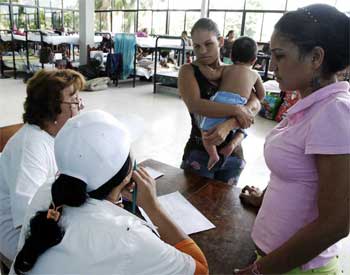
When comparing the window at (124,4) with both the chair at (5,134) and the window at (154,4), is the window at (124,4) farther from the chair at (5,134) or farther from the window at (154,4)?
the chair at (5,134)

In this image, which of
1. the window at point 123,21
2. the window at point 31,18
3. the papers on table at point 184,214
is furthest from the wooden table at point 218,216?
the window at point 31,18

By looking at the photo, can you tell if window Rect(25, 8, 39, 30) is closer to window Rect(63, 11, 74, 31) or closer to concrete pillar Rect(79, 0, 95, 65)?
window Rect(63, 11, 74, 31)

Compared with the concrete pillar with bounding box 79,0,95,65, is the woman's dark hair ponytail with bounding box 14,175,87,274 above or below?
below

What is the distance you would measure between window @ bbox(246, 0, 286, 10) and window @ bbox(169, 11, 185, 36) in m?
2.66

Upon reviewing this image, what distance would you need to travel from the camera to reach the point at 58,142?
0.74 m

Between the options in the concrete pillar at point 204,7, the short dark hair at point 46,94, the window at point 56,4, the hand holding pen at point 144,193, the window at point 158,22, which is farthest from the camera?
the window at point 56,4

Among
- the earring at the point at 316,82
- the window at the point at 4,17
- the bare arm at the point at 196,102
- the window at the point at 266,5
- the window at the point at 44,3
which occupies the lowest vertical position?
the bare arm at the point at 196,102

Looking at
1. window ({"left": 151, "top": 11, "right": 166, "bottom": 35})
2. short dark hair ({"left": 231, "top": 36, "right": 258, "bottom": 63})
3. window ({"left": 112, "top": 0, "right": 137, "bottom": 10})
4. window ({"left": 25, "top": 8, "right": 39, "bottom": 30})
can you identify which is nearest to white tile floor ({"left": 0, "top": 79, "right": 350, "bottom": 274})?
short dark hair ({"left": 231, "top": 36, "right": 258, "bottom": 63})

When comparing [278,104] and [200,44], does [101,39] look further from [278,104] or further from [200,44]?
[200,44]

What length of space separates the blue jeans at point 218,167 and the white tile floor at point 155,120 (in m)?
0.34

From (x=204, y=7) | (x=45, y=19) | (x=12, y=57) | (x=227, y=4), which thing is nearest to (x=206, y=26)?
(x=12, y=57)

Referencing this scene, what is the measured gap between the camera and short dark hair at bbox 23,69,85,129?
1323 mm

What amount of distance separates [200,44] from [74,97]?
0.65 m

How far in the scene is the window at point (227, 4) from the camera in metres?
10.4
